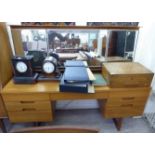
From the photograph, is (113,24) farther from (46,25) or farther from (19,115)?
(19,115)

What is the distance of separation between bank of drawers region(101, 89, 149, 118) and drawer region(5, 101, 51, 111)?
22.5 inches

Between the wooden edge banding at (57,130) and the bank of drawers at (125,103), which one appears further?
the bank of drawers at (125,103)

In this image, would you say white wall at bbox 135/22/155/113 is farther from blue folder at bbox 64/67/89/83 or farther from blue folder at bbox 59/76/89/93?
blue folder at bbox 59/76/89/93

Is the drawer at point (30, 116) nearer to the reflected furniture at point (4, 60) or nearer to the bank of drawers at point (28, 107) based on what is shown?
the bank of drawers at point (28, 107)

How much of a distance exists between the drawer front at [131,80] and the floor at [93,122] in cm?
61

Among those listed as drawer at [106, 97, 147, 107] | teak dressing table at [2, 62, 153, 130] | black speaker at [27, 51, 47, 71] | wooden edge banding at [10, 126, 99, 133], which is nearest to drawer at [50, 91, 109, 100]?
teak dressing table at [2, 62, 153, 130]

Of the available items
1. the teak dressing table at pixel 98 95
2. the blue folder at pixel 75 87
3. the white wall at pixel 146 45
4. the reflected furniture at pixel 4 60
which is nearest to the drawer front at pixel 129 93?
the teak dressing table at pixel 98 95

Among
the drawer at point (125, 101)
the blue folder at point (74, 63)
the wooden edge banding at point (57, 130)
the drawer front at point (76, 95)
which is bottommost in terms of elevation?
the drawer at point (125, 101)

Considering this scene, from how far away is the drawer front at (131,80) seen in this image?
120cm

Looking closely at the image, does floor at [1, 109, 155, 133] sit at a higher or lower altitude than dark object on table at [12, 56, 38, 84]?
lower

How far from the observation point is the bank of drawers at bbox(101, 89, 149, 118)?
4.16 ft

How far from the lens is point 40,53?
1.49 meters

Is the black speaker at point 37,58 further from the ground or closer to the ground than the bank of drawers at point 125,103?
further from the ground
